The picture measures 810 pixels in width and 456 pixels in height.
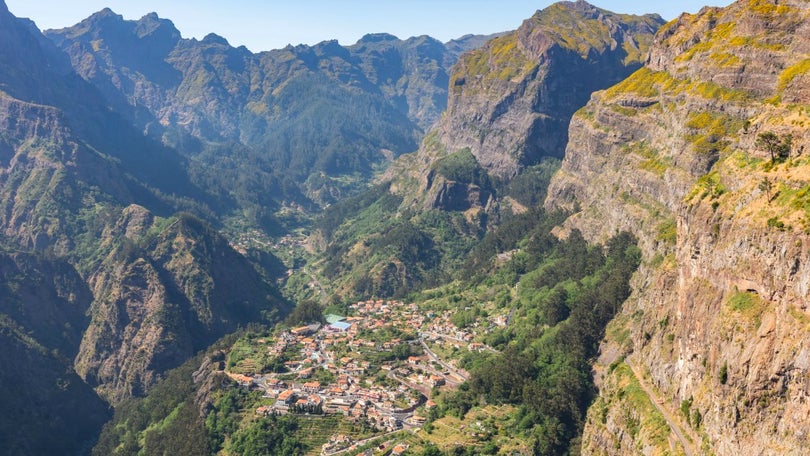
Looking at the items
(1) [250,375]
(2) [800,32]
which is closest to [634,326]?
(2) [800,32]

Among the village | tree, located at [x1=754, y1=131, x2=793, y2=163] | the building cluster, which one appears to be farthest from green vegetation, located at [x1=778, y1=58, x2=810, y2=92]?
the building cluster

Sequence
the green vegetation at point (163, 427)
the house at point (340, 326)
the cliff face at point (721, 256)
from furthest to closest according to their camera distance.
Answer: the house at point (340, 326), the green vegetation at point (163, 427), the cliff face at point (721, 256)

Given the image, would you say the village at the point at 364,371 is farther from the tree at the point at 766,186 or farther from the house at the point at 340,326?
the tree at the point at 766,186

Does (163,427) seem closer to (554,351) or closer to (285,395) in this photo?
(285,395)

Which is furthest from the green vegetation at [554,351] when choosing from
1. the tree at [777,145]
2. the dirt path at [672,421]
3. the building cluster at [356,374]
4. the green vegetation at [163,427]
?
the tree at [777,145]

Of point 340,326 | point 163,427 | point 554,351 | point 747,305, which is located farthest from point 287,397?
point 747,305

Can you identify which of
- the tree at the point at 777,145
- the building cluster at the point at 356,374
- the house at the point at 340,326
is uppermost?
the tree at the point at 777,145
